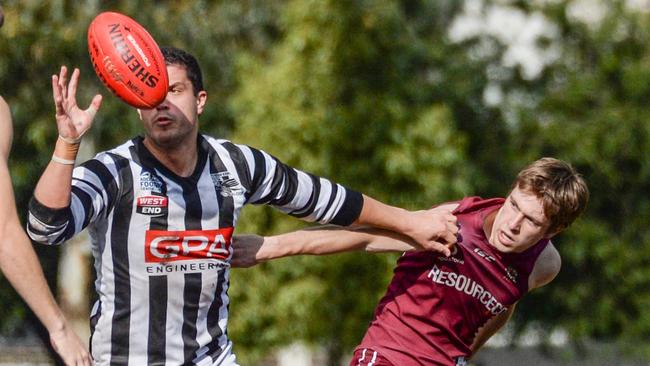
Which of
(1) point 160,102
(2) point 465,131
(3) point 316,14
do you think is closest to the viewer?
(1) point 160,102

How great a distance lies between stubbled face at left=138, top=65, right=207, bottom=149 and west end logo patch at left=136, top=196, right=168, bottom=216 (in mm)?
248

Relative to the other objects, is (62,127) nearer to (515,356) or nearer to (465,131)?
(465,131)

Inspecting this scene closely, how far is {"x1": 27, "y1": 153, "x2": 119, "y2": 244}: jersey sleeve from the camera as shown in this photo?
15.5 feet

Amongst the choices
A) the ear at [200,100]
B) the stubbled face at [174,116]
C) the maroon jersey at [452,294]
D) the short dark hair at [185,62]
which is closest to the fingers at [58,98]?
the stubbled face at [174,116]

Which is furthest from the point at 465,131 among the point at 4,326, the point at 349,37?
the point at 4,326

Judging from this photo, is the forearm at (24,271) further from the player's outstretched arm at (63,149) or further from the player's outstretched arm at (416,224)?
the player's outstretched arm at (416,224)

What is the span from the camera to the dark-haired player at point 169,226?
17.3 ft

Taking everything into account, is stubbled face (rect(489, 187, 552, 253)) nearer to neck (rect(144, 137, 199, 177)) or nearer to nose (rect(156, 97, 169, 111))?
neck (rect(144, 137, 199, 177))

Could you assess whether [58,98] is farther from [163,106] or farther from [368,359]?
[368,359]

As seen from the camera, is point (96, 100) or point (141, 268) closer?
point (96, 100)

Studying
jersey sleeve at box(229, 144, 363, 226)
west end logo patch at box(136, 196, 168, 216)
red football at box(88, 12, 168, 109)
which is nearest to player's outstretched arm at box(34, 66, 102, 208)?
red football at box(88, 12, 168, 109)

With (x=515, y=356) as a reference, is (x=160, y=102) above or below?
above

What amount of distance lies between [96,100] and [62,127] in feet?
0.74

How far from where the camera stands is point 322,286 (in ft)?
43.9
